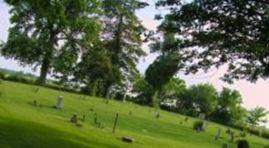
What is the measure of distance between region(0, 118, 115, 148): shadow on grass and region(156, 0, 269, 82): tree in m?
6.23

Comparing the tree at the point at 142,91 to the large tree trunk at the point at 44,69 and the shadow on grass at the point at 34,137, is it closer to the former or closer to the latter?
the large tree trunk at the point at 44,69

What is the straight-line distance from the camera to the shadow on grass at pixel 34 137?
890 inches

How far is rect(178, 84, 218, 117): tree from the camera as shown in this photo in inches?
4830

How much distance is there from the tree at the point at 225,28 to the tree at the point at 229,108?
293 ft

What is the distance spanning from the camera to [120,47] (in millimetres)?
93938

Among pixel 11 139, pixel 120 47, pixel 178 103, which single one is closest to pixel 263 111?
pixel 178 103

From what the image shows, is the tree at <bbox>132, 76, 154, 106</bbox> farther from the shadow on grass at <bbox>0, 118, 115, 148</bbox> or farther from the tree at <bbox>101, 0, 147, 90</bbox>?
the shadow on grass at <bbox>0, 118, 115, 148</bbox>

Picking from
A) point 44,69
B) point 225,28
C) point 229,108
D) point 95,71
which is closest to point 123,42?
point 95,71

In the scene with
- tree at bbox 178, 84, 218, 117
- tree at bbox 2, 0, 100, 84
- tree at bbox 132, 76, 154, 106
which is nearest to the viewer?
tree at bbox 2, 0, 100, 84

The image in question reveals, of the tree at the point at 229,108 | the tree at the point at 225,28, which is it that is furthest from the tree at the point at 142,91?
the tree at the point at 225,28

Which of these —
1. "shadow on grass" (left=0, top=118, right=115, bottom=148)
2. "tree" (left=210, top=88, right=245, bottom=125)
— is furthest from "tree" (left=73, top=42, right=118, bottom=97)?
"shadow on grass" (left=0, top=118, right=115, bottom=148)

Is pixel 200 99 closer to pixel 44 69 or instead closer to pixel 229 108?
pixel 229 108

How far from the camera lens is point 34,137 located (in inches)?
973

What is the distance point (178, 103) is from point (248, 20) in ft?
337
